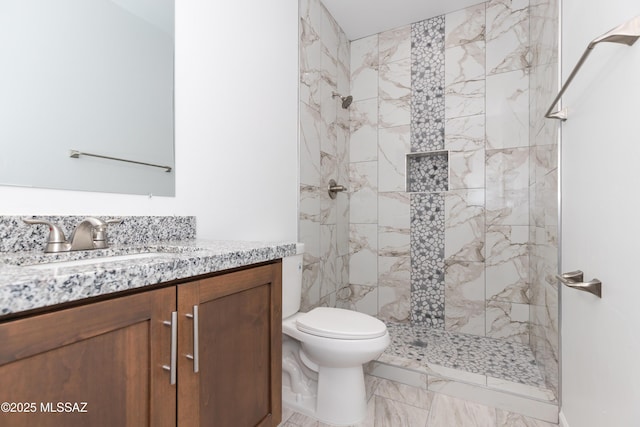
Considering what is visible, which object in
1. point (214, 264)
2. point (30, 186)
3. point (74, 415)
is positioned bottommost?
point (74, 415)

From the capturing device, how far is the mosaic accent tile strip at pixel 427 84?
259 cm

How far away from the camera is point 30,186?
0.90 m

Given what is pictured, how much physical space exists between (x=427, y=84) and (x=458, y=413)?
7.63 feet

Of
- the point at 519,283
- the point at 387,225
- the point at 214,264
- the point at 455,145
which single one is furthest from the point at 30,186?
the point at 519,283

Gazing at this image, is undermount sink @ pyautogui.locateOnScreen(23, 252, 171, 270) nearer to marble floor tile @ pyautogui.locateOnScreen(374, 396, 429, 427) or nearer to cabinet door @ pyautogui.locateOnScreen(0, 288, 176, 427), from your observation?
cabinet door @ pyautogui.locateOnScreen(0, 288, 176, 427)

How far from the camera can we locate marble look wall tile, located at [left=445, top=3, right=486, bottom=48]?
8.06 ft

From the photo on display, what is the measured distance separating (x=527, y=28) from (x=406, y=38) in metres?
0.88

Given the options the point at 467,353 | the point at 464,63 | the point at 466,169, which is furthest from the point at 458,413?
the point at 464,63

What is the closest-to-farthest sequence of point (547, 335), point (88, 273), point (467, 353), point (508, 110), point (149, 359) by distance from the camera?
point (88, 273), point (149, 359), point (547, 335), point (467, 353), point (508, 110)

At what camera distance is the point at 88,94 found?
1.03m

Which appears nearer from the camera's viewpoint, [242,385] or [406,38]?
[242,385]

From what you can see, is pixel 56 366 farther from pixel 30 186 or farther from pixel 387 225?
pixel 387 225

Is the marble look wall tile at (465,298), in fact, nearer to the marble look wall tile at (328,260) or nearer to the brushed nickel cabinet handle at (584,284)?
the marble look wall tile at (328,260)

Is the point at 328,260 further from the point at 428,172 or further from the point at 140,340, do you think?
the point at 140,340
